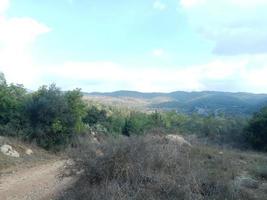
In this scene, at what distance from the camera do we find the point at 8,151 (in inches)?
822

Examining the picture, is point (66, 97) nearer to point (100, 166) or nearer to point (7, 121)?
point (7, 121)

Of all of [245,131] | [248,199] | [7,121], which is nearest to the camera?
[248,199]

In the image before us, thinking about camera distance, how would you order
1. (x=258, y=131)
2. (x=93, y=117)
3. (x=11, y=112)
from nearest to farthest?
(x=11, y=112), (x=258, y=131), (x=93, y=117)

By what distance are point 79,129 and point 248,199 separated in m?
19.4

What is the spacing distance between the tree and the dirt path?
22643mm

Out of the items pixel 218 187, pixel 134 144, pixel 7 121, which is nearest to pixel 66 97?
pixel 7 121

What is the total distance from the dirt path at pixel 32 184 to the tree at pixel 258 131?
22.6m

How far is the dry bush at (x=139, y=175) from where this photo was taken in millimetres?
8703

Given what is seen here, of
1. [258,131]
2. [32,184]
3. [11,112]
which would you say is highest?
[11,112]

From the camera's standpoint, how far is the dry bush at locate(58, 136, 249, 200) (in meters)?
8.70

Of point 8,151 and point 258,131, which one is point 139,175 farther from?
point 258,131

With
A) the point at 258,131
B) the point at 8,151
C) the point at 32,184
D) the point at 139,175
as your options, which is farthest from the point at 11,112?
the point at 258,131

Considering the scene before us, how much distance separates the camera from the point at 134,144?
10469 millimetres

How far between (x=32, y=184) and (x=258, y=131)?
1053 inches
